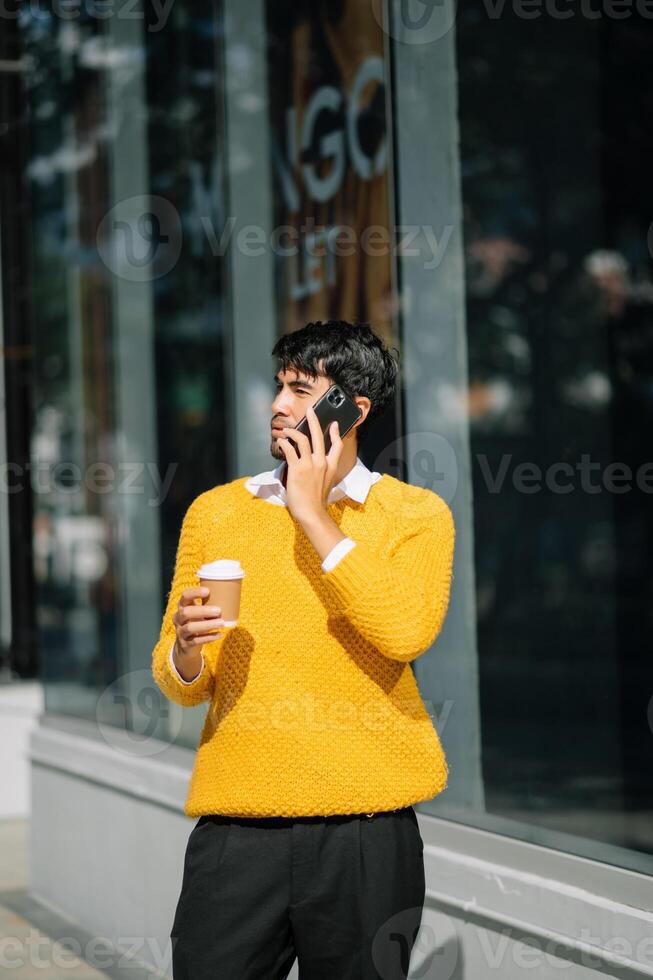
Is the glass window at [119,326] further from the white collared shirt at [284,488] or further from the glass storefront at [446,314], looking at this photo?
the white collared shirt at [284,488]

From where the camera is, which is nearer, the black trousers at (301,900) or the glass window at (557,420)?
the black trousers at (301,900)

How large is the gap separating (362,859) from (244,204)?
375cm

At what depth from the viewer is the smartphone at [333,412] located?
2637mm

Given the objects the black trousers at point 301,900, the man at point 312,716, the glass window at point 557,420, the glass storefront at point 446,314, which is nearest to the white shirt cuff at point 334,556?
the man at point 312,716

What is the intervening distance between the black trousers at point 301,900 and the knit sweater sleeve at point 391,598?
355 mm

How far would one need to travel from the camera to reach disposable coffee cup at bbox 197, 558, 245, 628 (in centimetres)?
246

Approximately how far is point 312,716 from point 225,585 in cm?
33

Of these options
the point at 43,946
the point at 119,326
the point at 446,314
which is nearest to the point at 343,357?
the point at 446,314

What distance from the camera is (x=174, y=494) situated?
625 centimetres

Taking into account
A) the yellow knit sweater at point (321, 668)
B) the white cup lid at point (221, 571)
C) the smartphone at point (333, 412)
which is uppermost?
the smartphone at point (333, 412)

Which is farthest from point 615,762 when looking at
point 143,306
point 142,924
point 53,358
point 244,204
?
point 53,358

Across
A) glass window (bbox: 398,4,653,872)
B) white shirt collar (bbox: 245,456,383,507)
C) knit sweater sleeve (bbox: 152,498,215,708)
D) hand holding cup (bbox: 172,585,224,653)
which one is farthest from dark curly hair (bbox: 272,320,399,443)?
glass window (bbox: 398,4,653,872)

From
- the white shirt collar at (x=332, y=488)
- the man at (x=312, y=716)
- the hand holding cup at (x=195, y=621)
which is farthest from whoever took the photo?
the white shirt collar at (x=332, y=488)

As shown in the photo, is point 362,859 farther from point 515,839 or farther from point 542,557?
point 542,557
